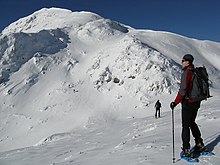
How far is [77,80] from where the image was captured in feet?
149

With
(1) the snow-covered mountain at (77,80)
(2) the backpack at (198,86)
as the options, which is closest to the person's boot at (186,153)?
(2) the backpack at (198,86)

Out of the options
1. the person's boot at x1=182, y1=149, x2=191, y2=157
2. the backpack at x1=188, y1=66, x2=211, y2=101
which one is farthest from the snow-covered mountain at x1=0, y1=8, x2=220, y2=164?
the backpack at x1=188, y1=66, x2=211, y2=101

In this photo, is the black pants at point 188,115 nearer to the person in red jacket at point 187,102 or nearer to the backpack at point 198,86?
the person in red jacket at point 187,102

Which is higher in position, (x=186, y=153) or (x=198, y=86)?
(x=198, y=86)

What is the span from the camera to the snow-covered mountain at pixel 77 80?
118ft

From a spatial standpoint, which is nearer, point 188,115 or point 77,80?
point 188,115

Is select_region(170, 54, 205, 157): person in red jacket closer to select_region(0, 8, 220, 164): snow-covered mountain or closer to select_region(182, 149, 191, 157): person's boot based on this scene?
select_region(182, 149, 191, 157): person's boot

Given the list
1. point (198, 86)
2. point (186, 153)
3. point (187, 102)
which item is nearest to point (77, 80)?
point (186, 153)

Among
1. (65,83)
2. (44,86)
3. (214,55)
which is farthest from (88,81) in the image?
(214,55)

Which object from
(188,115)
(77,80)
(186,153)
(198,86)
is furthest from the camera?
(77,80)

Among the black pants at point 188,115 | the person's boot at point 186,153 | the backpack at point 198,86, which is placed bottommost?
the person's boot at point 186,153

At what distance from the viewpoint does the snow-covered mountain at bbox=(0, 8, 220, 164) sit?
35844 millimetres

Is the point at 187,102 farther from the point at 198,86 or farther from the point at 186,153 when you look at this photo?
the point at 186,153

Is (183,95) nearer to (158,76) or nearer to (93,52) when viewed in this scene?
(158,76)
